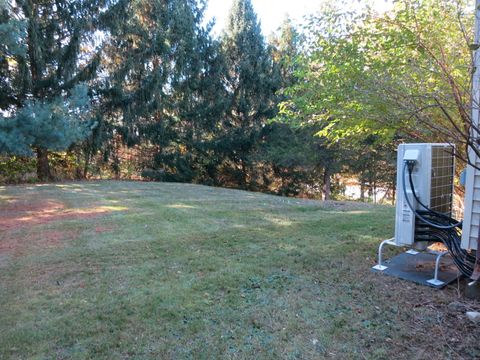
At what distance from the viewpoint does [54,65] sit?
1129cm

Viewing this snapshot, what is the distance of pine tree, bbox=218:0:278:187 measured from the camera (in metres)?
16.2

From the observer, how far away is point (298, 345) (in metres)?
2.23

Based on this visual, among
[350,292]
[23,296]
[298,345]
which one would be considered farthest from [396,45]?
[23,296]

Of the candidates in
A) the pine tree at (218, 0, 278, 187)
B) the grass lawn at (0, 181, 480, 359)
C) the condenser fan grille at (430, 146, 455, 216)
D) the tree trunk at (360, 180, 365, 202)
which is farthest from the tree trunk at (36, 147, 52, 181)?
the tree trunk at (360, 180, 365, 202)

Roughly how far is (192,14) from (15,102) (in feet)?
28.8

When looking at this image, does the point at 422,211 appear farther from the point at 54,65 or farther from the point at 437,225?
the point at 54,65

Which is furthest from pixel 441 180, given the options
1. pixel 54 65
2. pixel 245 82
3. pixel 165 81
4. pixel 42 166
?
pixel 245 82

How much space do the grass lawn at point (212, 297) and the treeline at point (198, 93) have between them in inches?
68.8

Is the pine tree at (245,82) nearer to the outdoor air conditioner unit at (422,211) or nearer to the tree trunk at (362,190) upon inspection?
the tree trunk at (362,190)

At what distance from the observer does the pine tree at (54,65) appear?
8.57 metres

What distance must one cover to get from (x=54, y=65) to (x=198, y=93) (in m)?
6.57

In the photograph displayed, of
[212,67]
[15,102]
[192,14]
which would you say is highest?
[192,14]

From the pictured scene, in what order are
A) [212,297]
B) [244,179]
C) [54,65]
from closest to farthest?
[212,297]
[54,65]
[244,179]

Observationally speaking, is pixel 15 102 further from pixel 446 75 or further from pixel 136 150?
pixel 446 75
